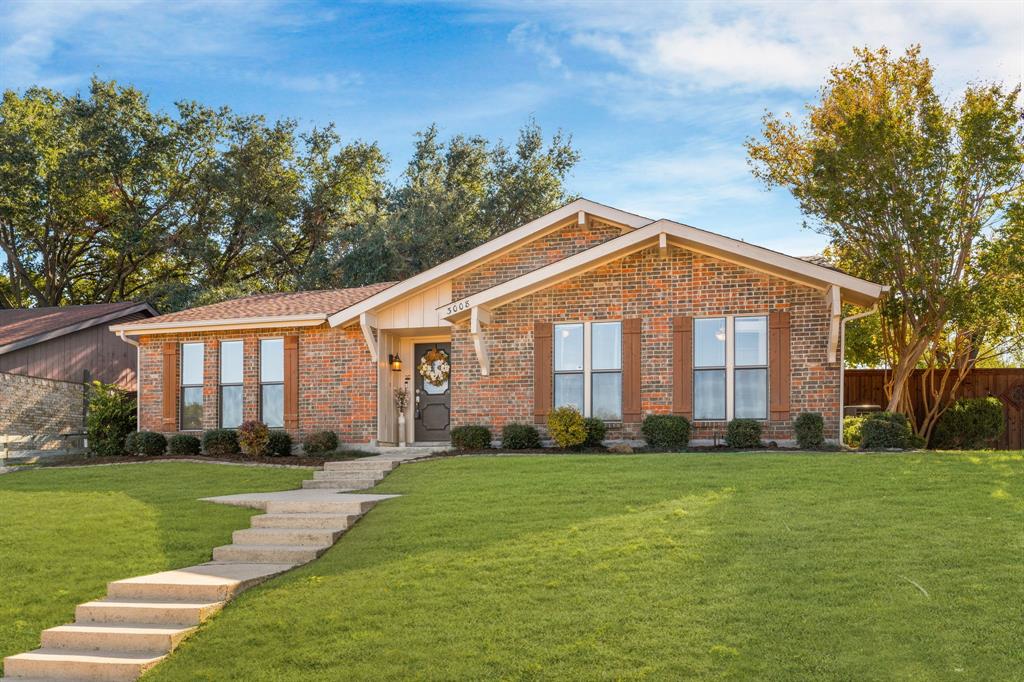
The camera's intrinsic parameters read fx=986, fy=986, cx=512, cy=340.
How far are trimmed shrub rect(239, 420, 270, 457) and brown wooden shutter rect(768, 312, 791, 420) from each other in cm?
953

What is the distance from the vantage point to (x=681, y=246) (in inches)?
674

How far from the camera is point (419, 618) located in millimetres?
8203

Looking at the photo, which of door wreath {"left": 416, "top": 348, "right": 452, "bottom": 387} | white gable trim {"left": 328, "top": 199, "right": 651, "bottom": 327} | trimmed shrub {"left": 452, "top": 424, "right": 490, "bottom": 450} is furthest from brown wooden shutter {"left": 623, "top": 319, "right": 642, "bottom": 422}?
door wreath {"left": 416, "top": 348, "right": 452, "bottom": 387}

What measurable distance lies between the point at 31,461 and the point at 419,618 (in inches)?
669

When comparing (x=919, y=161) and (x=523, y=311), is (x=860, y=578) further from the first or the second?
(x=919, y=161)

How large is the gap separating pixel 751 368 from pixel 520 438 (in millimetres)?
4111

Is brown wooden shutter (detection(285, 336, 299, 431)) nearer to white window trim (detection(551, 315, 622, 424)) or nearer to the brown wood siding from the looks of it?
white window trim (detection(551, 315, 622, 424))

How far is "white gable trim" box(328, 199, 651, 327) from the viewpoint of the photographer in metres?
18.3

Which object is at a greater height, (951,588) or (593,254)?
(593,254)

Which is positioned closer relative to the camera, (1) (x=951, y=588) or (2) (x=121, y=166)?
(1) (x=951, y=588)

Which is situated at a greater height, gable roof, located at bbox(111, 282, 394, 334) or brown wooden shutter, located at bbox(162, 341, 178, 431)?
gable roof, located at bbox(111, 282, 394, 334)

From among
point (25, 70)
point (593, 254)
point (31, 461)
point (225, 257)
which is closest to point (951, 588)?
point (593, 254)

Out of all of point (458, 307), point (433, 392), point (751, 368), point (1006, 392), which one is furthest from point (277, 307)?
point (1006, 392)

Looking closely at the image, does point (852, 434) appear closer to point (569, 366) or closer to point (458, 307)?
point (569, 366)
